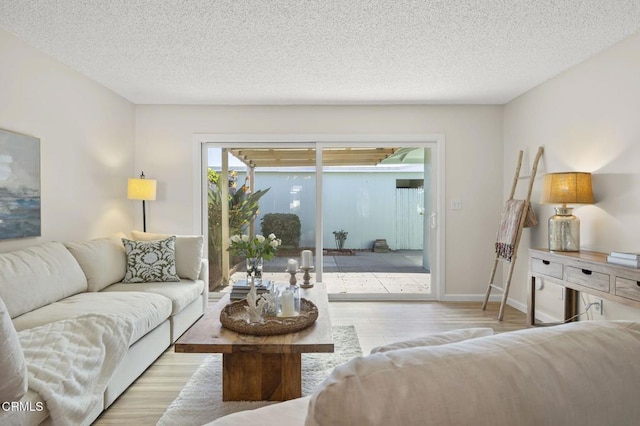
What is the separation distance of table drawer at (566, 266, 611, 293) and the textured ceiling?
173 cm

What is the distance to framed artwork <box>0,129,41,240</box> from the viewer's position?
275 centimetres

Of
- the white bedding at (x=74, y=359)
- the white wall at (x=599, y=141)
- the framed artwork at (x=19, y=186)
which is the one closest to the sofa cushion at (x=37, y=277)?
the framed artwork at (x=19, y=186)

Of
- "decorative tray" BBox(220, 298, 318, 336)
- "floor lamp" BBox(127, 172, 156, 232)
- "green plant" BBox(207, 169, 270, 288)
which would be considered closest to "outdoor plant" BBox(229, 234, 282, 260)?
"decorative tray" BBox(220, 298, 318, 336)

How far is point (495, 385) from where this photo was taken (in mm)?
567

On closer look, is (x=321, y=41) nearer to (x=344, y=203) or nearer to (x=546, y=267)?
(x=344, y=203)

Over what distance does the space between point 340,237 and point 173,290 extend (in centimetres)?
233

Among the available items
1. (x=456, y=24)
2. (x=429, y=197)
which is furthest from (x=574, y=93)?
(x=429, y=197)

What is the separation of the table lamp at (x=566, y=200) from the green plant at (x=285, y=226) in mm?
2801

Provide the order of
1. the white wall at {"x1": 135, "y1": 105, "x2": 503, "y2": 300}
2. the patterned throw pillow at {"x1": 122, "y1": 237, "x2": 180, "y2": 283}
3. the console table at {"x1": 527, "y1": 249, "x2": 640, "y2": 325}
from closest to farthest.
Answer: the console table at {"x1": 527, "y1": 249, "x2": 640, "y2": 325} < the patterned throw pillow at {"x1": 122, "y1": 237, "x2": 180, "y2": 283} < the white wall at {"x1": 135, "y1": 105, "x2": 503, "y2": 300}

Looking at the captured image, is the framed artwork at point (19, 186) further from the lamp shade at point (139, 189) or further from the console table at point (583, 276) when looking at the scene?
the console table at point (583, 276)

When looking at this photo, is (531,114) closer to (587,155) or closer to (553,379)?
(587,155)

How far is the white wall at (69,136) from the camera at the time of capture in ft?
9.50

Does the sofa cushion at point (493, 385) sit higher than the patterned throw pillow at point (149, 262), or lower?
higher

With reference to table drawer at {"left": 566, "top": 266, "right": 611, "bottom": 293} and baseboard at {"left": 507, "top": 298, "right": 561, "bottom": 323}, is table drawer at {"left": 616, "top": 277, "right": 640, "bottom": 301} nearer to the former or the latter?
table drawer at {"left": 566, "top": 266, "right": 611, "bottom": 293}
